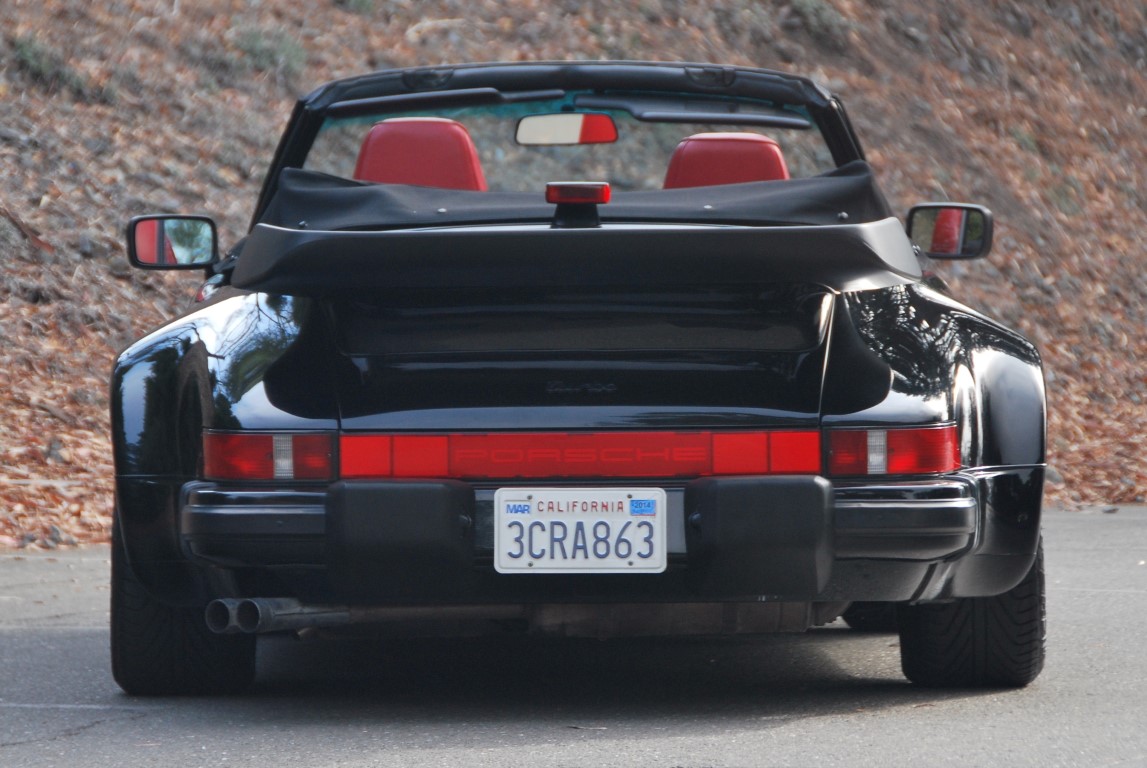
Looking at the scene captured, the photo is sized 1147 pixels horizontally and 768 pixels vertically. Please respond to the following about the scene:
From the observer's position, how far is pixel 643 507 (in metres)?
3.62

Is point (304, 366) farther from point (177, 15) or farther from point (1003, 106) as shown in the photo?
point (1003, 106)

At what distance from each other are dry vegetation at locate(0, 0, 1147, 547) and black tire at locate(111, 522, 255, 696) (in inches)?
132

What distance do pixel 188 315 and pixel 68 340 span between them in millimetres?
6331

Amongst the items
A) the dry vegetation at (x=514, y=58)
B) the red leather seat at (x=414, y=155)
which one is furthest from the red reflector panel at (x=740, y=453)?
the dry vegetation at (x=514, y=58)

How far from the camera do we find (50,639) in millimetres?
5270

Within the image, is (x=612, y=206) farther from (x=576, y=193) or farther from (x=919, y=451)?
(x=919, y=451)

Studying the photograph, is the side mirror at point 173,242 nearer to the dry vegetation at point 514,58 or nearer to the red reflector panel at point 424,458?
the red reflector panel at point 424,458

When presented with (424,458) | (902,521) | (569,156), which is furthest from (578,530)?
(569,156)

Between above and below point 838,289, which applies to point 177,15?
above

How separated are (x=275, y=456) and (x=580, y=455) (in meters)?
0.65

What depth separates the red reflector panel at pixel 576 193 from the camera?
12.8 feet

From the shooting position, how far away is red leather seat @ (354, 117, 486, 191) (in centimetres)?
503

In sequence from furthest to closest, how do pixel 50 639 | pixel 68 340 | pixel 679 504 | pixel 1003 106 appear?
pixel 1003 106, pixel 68 340, pixel 50 639, pixel 679 504

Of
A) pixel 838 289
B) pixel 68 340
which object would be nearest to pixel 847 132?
pixel 838 289
